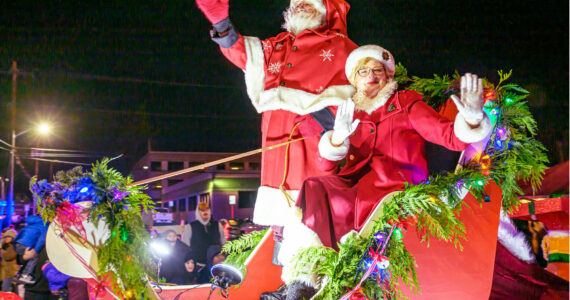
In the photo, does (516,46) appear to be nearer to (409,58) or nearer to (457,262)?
(409,58)

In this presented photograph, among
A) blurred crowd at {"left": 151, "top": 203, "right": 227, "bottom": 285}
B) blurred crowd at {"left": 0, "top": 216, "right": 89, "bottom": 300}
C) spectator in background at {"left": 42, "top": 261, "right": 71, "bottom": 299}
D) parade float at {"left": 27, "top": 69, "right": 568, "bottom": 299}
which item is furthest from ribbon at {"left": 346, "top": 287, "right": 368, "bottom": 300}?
blurred crowd at {"left": 151, "top": 203, "right": 227, "bottom": 285}

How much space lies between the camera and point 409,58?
17.2 feet

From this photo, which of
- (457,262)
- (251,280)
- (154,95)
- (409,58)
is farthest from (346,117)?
(154,95)

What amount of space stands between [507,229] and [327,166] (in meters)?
1.02

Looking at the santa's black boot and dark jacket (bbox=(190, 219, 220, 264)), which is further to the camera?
dark jacket (bbox=(190, 219, 220, 264))

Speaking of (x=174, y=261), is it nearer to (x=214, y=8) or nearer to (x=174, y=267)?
(x=174, y=267)

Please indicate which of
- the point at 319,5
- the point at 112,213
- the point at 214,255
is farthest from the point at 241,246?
the point at 214,255

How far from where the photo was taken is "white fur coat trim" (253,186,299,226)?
251cm

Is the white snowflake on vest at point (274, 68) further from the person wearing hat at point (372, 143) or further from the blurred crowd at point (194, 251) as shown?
the blurred crowd at point (194, 251)

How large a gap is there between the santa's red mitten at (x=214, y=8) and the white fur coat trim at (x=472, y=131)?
Result: 4.64 ft

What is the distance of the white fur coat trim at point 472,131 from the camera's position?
6.73 ft

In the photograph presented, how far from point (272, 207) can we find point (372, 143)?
0.68m

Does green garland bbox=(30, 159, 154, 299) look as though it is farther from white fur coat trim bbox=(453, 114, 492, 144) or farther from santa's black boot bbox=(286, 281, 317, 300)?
white fur coat trim bbox=(453, 114, 492, 144)

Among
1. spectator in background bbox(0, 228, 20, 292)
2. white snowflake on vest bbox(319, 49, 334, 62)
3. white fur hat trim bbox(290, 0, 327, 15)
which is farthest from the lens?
spectator in background bbox(0, 228, 20, 292)
